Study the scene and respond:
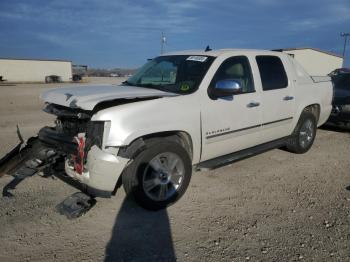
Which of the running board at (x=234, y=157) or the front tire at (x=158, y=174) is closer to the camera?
the front tire at (x=158, y=174)

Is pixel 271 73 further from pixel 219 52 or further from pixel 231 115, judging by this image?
pixel 231 115

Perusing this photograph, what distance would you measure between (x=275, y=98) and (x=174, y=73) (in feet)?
5.62

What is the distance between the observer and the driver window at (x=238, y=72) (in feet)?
15.8

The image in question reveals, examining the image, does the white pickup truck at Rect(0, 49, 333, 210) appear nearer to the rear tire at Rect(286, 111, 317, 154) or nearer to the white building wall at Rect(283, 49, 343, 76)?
the rear tire at Rect(286, 111, 317, 154)

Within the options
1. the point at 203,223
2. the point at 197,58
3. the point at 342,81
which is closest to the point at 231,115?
the point at 197,58

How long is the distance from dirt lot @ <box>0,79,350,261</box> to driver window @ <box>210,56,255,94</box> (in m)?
1.44

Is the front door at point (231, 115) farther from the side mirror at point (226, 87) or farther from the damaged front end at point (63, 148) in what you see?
the damaged front end at point (63, 148)

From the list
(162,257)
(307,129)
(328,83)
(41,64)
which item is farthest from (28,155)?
(41,64)

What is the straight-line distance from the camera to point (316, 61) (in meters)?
48.9

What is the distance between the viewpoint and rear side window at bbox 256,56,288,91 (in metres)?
5.38

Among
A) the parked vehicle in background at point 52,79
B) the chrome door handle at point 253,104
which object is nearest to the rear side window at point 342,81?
the chrome door handle at point 253,104

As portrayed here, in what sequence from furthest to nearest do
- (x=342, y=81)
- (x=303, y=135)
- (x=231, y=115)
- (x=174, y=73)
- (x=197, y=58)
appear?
(x=342, y=81) < (x=303, y=135) < (x=174, y=73) < (x=197, y=58) < (x=231, y=115)

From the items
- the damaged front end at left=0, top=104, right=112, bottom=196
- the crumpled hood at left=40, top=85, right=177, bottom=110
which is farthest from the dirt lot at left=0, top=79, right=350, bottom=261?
the crumpled hood at left=40, top=85, right=177, bottom=110

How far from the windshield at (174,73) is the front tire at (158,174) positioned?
2.87 ft
